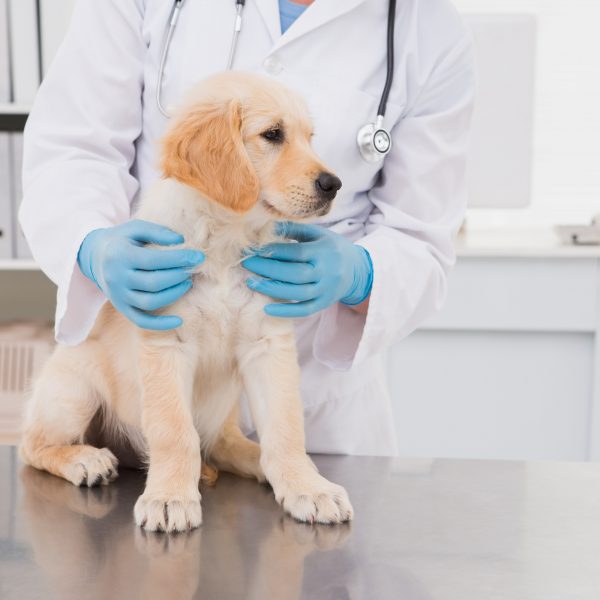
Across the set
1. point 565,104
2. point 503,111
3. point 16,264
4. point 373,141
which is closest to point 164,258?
point 373,141

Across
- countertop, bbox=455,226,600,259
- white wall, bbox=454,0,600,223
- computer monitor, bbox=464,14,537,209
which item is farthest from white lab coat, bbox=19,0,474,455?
white wall, bbox=454,0,600,223

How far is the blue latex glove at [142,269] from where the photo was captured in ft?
2.97

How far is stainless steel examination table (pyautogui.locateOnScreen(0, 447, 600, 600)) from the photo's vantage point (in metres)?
0.73

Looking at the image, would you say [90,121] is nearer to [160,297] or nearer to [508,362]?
[160,297]

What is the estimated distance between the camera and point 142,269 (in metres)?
0.93

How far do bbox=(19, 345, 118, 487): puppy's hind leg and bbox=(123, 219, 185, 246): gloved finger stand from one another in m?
0.19

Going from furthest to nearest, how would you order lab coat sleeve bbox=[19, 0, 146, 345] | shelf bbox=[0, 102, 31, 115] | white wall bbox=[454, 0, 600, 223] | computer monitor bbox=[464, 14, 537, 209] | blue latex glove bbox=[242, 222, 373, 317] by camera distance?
white wall bbox=[454, 0, 600, 223] < computer monitor bbox=[464, 14, 537, 209] < shelf bbox=[0, 102, 31, 115] < lab coat sleeve bbox=[19, 0, 146, 345] < blue latex glove bbox=[242, 222, 373, 317]

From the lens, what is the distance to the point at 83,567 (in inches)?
30.1

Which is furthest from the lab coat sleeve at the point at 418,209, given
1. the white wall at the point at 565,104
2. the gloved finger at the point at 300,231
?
the white wall at the point at 565,104

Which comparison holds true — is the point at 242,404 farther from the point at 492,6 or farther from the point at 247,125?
the point at 492,6

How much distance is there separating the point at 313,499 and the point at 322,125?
0.51 meters

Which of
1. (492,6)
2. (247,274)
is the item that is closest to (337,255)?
(247,274)

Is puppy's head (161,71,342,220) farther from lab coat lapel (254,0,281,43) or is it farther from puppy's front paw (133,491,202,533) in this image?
puppy's front paw (133,491,202,533)

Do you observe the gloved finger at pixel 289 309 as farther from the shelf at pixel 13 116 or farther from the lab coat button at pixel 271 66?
the shelf at pixel 13 116
